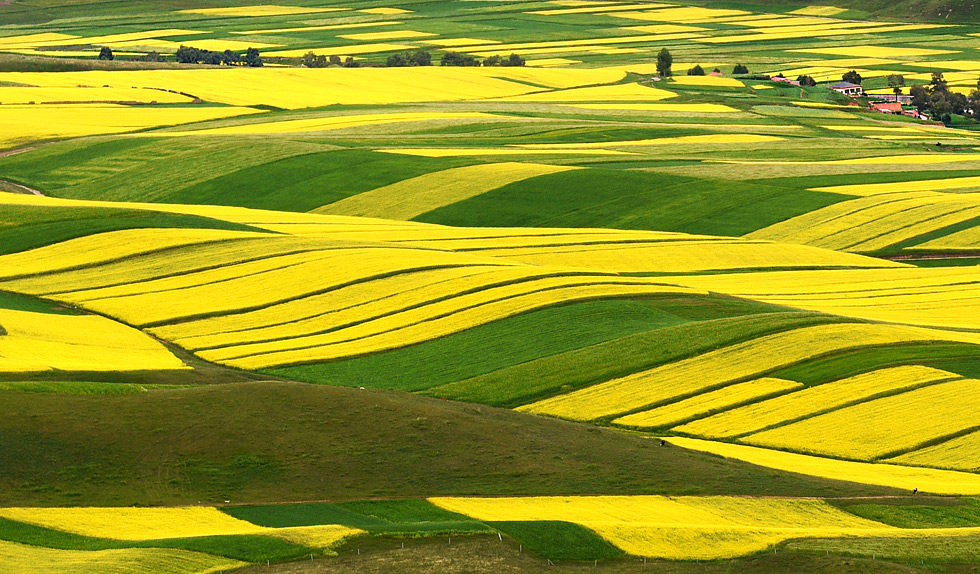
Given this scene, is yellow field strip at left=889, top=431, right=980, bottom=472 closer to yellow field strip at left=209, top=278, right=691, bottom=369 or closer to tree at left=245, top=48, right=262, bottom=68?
yellow field strip at left=209, top=278, right=691, bottom=369

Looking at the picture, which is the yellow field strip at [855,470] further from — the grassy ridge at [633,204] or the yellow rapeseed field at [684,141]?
the yellow rapeseed field at [684,141]

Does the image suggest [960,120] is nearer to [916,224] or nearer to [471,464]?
[916,224]

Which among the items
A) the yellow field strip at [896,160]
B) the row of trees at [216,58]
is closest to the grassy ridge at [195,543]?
the yellow field strip at [896,160]

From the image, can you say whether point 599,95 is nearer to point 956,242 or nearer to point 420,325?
point 956,242

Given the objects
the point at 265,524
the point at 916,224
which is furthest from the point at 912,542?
the point at 916,224

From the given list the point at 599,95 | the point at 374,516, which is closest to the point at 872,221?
the point at 374,516
